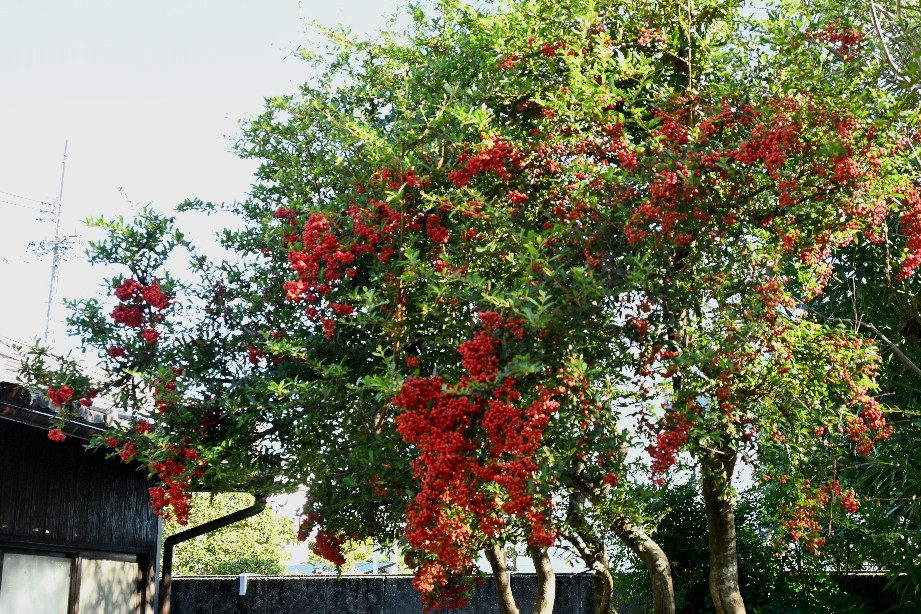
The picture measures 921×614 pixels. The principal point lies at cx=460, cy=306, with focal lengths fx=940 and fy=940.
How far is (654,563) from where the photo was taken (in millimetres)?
7793

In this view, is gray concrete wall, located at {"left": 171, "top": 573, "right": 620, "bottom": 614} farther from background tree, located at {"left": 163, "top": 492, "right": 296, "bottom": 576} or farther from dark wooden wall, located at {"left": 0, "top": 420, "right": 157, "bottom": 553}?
background tree, located at {"left": 163, "top": 492, "right": 296, "bottom": 576}

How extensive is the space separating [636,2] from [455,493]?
153 inches

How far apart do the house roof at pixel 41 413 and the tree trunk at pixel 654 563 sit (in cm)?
406

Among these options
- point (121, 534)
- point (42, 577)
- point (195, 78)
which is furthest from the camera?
point (195, 78)

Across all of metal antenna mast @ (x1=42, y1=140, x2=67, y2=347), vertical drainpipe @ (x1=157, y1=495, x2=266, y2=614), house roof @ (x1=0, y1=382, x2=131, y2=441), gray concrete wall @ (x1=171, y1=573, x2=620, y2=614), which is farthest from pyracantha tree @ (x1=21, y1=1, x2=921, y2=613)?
metal antenna mast @ (x1=42, y1=140, x2=67, y2=347)

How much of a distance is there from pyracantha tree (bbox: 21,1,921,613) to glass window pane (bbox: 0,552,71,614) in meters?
2.57

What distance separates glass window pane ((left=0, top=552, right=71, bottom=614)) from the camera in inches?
327

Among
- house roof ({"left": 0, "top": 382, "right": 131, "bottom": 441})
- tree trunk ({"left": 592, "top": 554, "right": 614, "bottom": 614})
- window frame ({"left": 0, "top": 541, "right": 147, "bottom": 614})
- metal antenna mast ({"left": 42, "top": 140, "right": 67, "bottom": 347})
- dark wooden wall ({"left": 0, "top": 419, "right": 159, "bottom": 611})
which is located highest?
metal antenna mast ({"left": 42, "top": 140, "right": 67, "bottom": 347})

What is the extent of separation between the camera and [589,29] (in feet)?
Answer: 22.0

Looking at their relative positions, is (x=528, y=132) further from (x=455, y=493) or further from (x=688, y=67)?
(x=455, y=493)

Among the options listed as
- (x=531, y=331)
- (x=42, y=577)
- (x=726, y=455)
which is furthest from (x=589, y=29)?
(x=42, y=577)

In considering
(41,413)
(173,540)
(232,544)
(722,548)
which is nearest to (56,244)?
(232,544)

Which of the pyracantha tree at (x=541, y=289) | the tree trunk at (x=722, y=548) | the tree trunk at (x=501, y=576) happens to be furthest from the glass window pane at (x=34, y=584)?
the tree trunk at (x=722, y=548)

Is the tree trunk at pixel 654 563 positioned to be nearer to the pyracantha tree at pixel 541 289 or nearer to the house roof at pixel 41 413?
the pyracantha tree at pixel 541 289
